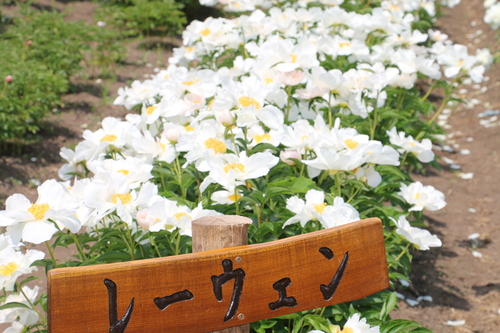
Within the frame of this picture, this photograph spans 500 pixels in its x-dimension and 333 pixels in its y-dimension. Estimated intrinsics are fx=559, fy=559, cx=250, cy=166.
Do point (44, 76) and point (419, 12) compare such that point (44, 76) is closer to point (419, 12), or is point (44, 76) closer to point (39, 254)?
point (39, 254)

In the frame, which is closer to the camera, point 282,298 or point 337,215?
point 282,298

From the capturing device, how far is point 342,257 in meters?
1.11

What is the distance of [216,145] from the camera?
1579 millimetres

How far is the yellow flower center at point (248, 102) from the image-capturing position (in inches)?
64.1

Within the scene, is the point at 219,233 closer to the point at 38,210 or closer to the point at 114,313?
the point at 114,313

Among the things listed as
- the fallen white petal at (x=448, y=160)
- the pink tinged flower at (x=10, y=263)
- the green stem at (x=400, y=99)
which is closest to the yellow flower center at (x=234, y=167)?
the pink tinged flower at (x=10, y=263)

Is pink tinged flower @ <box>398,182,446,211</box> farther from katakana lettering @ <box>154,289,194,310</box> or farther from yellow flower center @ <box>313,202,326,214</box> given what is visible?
katakana lettering @ <box>154,289,194,310</box>

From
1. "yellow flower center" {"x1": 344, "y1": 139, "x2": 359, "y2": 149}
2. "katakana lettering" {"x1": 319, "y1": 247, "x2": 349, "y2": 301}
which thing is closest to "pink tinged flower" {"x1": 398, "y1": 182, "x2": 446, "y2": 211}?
"yellow flower center" {"x1": 344, "y1": 139, "x2": 359, "y2": 149}

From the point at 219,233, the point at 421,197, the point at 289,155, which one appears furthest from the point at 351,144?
the point at 219,233

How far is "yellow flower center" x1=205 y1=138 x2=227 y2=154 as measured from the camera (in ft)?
5.16

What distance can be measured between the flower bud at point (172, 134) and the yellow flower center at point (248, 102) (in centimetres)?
20

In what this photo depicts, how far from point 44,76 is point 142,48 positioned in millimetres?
2343

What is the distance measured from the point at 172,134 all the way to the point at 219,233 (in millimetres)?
567

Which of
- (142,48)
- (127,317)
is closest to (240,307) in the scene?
(127,317)
